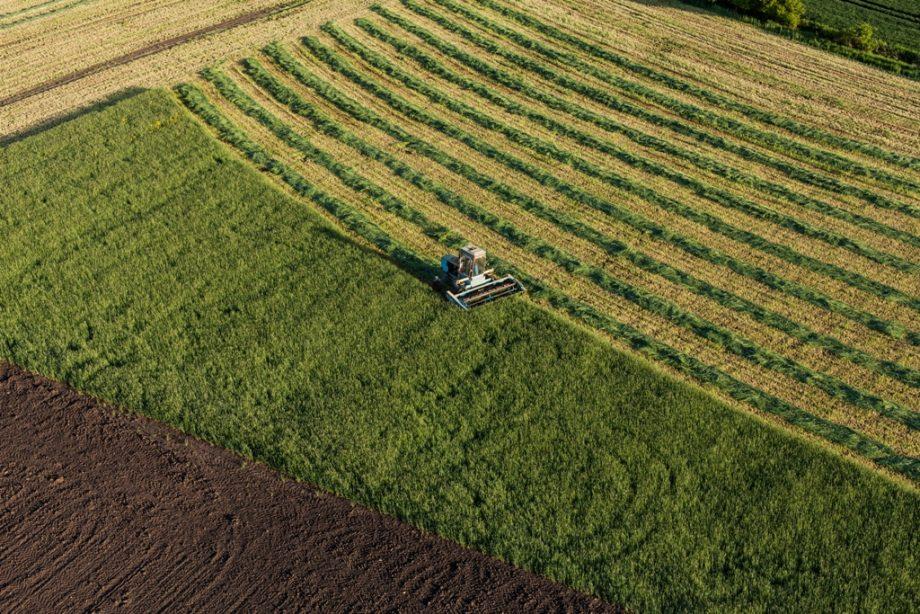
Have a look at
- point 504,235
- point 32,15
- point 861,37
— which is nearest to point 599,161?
point 504,235

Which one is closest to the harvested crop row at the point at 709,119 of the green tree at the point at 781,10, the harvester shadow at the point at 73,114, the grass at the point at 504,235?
the grass at the point at 504,235

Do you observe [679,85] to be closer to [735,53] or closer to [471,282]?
[735,53]

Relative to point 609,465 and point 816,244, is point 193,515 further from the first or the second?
point 816,244

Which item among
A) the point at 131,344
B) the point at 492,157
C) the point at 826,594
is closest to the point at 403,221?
the point at 492,157

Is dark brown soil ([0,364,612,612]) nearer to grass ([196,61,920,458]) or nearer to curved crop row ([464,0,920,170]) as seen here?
grass ([196,61,920,458])

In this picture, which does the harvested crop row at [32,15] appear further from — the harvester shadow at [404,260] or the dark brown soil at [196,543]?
the dark brown soil at [196,543]

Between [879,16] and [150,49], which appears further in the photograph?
[879,16]

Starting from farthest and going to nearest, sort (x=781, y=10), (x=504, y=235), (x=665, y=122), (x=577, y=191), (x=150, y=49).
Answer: (x=781, y=10)
(x=150, y=49)
(x=665, y=122)
(x=577, y=191)
(x=504, y=235)
